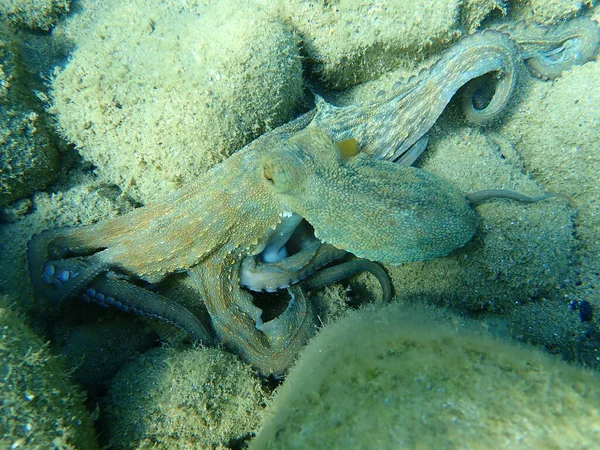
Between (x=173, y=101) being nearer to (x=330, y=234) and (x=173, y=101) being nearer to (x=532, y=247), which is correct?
(x=330, y=234)

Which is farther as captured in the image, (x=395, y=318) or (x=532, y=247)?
(x=532, y=247)

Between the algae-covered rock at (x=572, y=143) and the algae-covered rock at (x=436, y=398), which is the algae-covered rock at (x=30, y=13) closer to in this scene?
the algae-covered rock at (x=436, y=398)

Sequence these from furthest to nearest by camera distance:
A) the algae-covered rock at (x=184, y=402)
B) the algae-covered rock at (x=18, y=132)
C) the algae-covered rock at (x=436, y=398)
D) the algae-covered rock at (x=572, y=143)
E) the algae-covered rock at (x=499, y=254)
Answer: the algae-covered rock at (x=18, y=132), the algae-covered rock at (x=572, y=143), the algae-covered rock at (x=499, y=254), the algae-covered rock at (x=184, y=402), the algae-covered rock at (x=436, y=398)

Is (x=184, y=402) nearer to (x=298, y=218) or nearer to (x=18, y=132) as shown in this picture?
(x=298, y=218)

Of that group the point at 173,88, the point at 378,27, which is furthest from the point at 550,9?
the point at 173,88

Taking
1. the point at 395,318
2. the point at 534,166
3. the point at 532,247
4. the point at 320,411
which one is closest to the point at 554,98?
the point at 534,166

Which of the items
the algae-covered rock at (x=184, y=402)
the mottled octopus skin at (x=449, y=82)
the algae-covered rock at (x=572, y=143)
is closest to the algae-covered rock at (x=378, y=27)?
→ the mottled octopus skin at (x=449, y=82)
